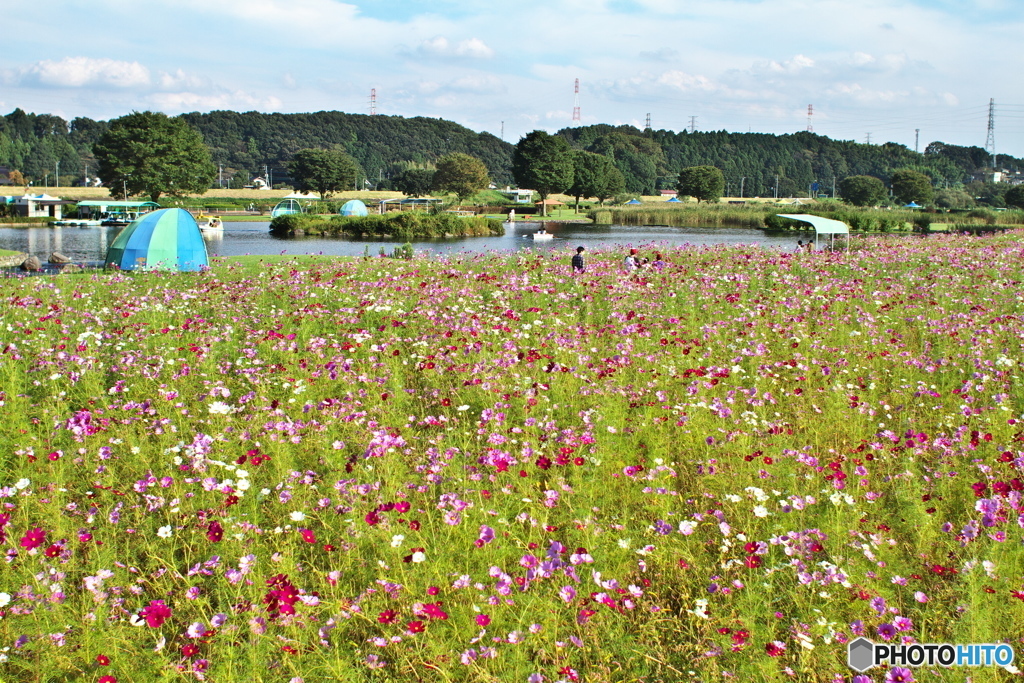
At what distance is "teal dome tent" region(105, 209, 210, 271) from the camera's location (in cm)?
2080

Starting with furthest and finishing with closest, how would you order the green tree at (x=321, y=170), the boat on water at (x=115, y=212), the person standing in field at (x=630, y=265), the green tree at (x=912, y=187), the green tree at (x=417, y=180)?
the green tree at (x=417, y=180)
the green tree at (x=912, y=187)
the green tree at (x=321, y=170)
the boat on water at (x=115, y=212)
the person standing in field at (x=630, y=265)

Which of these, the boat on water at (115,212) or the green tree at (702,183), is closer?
the boat on water at (115,212)

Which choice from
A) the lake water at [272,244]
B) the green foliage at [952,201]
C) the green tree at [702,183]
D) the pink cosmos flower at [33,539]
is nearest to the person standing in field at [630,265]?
the pink cosmos flower at [33,539]

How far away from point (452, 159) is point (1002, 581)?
405 ft

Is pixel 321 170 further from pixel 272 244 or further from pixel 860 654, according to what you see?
pixel 860 654

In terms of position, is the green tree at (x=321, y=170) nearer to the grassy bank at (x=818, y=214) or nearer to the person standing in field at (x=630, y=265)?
the grassy bank at (x=818, y=214)

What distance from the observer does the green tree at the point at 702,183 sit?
139m

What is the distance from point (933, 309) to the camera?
1224 cm

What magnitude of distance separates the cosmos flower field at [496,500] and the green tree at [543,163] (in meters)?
96.8

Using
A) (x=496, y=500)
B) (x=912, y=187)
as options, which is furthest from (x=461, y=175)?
(x=496, y=500)

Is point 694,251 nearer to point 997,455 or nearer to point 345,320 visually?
point 345,320

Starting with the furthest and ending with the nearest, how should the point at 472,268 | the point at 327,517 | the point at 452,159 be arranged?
1. the point at 452,159
2. the point at 472,268
3. the point at 327,517

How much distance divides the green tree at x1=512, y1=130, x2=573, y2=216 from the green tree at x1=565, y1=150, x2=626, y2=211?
10.6 ft

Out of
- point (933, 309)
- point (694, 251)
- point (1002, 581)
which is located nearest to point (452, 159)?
point (694, 251)
